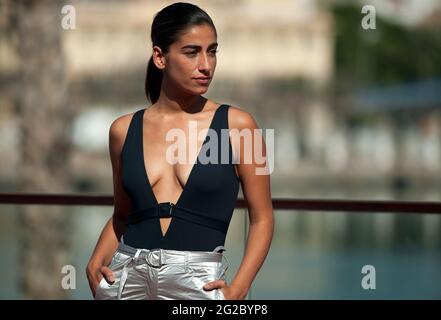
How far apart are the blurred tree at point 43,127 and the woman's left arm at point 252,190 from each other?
6.10 meters

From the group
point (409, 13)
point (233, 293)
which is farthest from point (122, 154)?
point (409, 13)

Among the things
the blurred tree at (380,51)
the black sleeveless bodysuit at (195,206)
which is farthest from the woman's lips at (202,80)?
the blurred tree at (380,51)

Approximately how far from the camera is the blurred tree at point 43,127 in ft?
30.3

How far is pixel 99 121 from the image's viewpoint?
75.9 meters

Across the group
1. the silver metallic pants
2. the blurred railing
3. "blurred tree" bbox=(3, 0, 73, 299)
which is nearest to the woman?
the silver metallic pants

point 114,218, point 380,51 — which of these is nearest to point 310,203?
point 114,218

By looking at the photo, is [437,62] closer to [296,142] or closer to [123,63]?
[296,142]

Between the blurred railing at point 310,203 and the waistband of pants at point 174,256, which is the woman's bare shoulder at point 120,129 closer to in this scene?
the waistband of pants at point 174,256

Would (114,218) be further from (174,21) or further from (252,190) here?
(174,21)

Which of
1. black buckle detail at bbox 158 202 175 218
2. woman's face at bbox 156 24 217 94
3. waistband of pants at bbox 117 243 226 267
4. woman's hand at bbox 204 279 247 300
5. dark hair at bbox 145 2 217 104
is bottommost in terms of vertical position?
woman's hand at bbox 204 279 247 300

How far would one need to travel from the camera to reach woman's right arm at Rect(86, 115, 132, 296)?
3328 millimetres

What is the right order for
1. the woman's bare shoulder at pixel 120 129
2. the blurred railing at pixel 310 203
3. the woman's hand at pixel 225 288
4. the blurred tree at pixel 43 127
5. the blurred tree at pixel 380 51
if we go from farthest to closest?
1. the blurred tree at pixel 380 51
2. the blurred tree at pixel 43 127
3. the blurred railing at pixel 310 203
4. the woman's bare shoulder at pixel 120 129
5. the woman's hand at pixel 225 288

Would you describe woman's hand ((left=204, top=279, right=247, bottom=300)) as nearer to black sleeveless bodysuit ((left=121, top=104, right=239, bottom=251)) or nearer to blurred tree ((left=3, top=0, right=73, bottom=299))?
black sleeveless bodysuit ((left=121, top=104, right=239, bottom=251))

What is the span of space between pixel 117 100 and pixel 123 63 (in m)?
3.88
